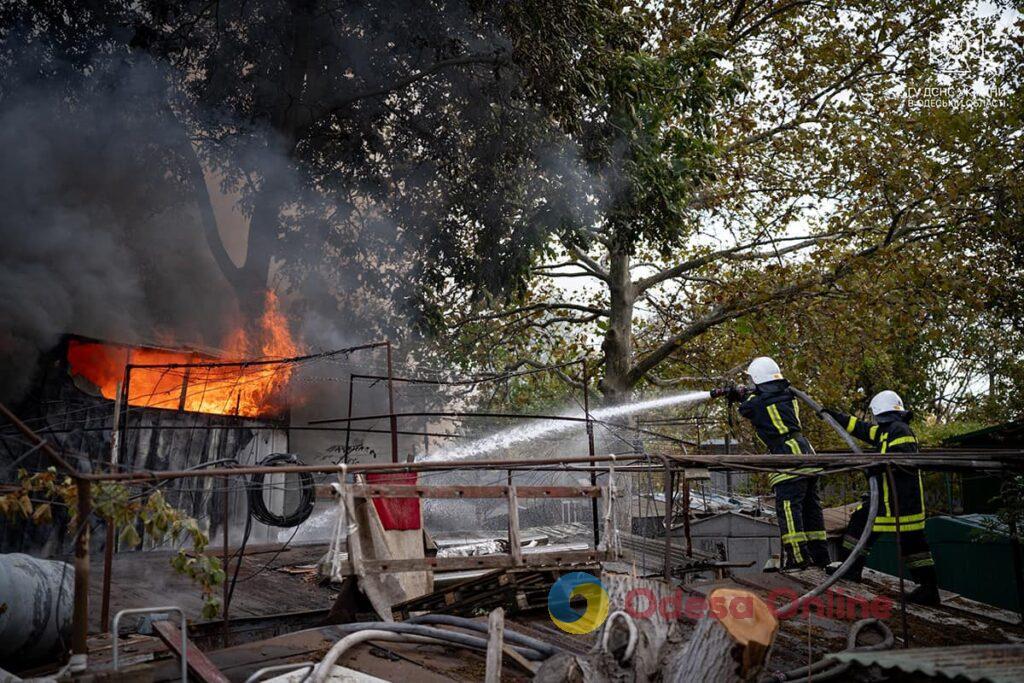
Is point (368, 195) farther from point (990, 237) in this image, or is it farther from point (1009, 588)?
point (1009, 588)

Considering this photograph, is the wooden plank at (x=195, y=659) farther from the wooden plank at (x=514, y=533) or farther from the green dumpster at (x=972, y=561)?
the green dumpster at (x=972, y=561)

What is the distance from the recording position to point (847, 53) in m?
17.8

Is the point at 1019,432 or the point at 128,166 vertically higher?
the point at 128,166

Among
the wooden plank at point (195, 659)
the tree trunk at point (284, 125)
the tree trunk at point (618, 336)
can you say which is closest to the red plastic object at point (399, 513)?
the wooden plank at point (195, 659)

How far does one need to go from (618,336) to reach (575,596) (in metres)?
12.4

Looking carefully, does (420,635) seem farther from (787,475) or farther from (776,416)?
(776,416)

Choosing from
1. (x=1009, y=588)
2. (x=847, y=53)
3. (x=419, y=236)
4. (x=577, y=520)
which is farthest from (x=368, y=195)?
(x=1009, y=588)

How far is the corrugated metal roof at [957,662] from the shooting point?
4.23 meters

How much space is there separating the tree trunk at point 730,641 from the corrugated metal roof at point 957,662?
97 centimetres

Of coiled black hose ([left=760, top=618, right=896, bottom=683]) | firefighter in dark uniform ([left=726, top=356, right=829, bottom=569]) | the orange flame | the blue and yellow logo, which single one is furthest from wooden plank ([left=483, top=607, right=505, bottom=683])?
the orange flame

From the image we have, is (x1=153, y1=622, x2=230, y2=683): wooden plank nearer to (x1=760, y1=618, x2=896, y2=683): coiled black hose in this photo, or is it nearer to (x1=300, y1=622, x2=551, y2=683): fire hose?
(x1=300, y1=622, x2=551, y2=683): fire hose

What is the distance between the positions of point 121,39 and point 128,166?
2.13m

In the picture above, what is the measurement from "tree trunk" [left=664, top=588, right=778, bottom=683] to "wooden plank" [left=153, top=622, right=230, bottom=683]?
2614mm

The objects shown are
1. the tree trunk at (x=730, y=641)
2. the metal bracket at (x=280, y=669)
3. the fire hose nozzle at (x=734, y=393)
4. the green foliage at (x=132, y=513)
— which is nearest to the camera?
the tree trunk at (x=730, y=641)
